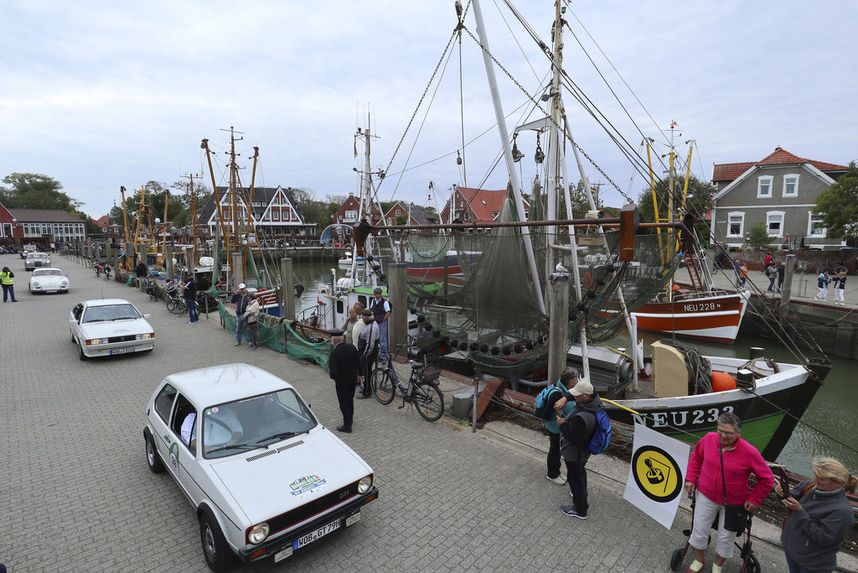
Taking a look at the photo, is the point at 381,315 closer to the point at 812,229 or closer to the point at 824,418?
the point at 824,418

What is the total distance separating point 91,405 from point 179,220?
7813 centimetres

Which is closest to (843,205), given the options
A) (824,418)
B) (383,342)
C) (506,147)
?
(824,418)

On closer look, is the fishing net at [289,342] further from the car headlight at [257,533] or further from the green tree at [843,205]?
the green tree at [843,205]

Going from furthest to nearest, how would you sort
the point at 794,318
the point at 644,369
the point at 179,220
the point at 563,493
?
the point at 179,220, the point at 794,318, the point at 644,369, the point at 563,493

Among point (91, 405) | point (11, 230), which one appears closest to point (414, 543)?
point (91, 405)

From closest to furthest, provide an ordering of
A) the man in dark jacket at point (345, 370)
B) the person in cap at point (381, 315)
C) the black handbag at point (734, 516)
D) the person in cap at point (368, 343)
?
the black handbag at point (734, 516) < the man in dark jacket at point (345, 370) < the person in cap at point (368, 343) < the person in cap at point (381, 315)

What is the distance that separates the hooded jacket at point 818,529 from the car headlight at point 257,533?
434 centimetres

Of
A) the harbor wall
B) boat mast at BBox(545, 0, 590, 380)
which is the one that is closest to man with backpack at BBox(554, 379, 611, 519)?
boat mast at BBox(545, 0, 590, 380)

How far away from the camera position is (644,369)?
426 inches

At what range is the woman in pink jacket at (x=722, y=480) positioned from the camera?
3.79 metres

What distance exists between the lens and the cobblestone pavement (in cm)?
457

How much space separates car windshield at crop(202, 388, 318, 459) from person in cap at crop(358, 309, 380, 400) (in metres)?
3.09

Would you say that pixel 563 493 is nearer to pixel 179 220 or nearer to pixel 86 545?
pixel 86 545

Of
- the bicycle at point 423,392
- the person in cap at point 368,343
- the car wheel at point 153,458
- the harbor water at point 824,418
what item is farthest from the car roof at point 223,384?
the harbor water at point 824,418
